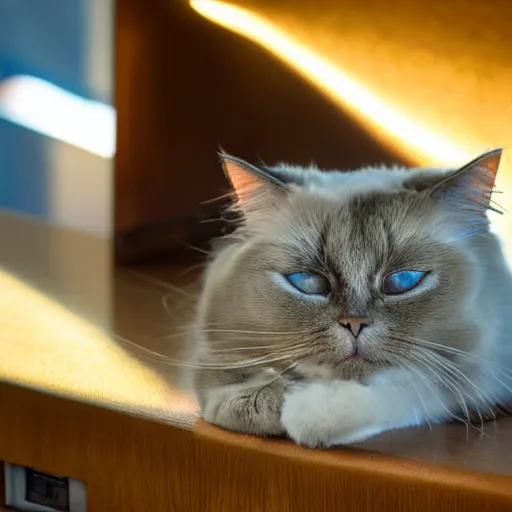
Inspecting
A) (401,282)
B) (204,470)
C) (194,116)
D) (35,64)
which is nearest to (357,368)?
(401,282)

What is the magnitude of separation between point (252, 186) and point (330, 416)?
0.32 metres

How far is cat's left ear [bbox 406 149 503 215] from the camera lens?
87 centimetres

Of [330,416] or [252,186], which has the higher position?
[252,186]

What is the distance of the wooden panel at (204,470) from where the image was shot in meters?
0.77

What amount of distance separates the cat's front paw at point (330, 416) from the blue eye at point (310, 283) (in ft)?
0.39

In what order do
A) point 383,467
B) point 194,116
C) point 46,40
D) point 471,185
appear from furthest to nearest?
1. point 46,40
2. point 194,116
3. point 471,185
4. point 383,467

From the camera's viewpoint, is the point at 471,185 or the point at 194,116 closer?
the point at 471,185

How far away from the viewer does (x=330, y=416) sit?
Answer: 794mm

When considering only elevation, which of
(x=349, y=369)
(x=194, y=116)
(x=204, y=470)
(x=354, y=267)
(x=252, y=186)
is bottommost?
(x=204, y=470)

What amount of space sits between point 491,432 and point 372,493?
169 mm

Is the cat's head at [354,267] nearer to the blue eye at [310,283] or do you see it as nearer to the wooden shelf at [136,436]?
the blue eye at [310,283]

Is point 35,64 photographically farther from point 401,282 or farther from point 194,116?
point 401,282

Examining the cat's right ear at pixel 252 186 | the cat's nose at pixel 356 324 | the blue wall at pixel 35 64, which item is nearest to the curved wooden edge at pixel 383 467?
the cat's nose at pixel 356 324

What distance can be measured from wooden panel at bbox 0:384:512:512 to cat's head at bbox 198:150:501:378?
0.11 meters
